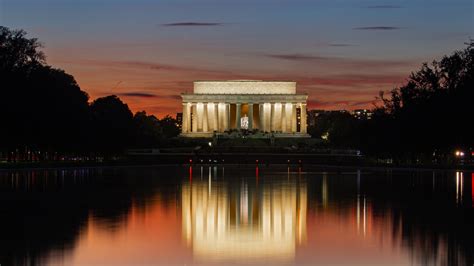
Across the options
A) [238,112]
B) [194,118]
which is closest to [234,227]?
[238,112]

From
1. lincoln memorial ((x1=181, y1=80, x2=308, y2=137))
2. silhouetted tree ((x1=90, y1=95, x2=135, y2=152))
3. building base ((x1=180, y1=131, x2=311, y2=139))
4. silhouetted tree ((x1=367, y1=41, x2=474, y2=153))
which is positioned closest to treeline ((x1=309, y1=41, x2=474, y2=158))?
silhouetted tree ((x1=367, y1=41, x2=474, y2=153))

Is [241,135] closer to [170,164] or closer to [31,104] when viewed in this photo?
[170,164]

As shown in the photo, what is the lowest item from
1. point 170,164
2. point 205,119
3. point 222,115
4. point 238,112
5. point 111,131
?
point 170,164

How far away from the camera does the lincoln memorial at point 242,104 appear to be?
175m

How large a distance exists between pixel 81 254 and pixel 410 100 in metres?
76.4

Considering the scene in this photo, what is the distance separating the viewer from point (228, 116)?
178m

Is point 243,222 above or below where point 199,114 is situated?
below

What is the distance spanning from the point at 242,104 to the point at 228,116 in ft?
11.5

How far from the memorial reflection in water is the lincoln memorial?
12765 centimetres

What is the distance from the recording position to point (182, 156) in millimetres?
107188

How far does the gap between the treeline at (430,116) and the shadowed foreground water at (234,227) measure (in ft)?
121

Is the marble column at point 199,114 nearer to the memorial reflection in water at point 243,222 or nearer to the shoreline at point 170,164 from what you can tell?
the shoreline at point 170,164

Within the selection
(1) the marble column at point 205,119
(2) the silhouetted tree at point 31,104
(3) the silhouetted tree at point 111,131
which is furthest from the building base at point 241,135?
(2) the silhouetted tree at point 31,104

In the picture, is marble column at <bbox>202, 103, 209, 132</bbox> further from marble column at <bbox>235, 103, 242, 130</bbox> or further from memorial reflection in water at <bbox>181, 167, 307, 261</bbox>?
memorial reflection in water at <bbox>181, 167, 307, 261</bbox>
